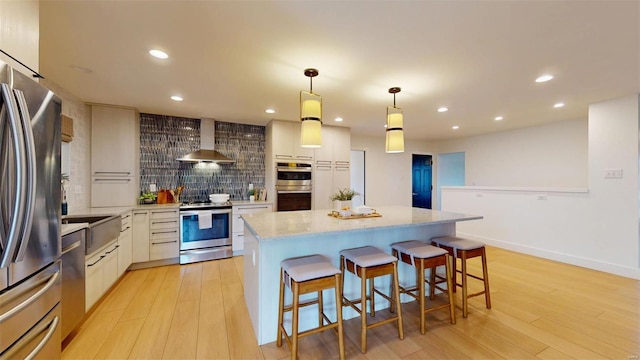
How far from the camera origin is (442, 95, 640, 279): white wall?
3174mm

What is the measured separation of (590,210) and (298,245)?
13.7ft

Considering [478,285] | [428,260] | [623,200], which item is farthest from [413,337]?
[623,200]

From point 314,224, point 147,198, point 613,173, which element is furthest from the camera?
point 147,198

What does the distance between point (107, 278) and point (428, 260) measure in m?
3.18

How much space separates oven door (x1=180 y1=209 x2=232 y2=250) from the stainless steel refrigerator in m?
2.31

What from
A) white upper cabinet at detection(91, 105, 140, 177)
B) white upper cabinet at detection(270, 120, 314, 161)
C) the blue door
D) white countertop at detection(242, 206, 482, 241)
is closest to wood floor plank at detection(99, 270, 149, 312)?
white upper cabinet at detection(91, 105, 140, 177)

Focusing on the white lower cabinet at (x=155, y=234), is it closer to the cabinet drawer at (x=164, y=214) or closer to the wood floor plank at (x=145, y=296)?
the cabinet drawer at (x=164, y=214)

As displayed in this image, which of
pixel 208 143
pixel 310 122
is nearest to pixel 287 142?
pixel 208 143

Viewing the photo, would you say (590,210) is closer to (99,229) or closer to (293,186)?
(293,186)

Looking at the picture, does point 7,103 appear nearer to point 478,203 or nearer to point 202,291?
point 202,291

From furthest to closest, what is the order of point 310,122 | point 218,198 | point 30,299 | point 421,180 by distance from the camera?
point 421,180
point 218,198
point 310,122
point 30,299

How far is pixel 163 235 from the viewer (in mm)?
3621

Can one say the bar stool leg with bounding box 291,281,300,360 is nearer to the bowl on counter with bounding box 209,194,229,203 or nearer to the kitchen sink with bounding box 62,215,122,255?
the kitchen sink with bounding box 62,215,122,255

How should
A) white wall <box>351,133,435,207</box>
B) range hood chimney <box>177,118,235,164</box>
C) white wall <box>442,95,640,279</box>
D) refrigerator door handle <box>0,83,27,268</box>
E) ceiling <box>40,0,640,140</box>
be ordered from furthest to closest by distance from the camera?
white wall <box>351,133,435,207</box> → range hood chimney <box>177,118,235,164</box> → white wall <box>442,95,640,279</box> → ceiling <box>40,0,640,140</box> → refrigerator door handle <box>0,83,27,268</box>
